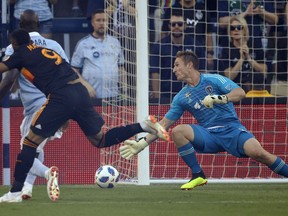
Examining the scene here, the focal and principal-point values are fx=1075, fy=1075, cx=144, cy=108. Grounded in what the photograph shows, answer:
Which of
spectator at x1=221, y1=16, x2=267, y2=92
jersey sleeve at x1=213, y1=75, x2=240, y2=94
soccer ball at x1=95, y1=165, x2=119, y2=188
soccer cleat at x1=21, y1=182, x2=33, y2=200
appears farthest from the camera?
spectator at x1=221, y1=16, x2=267, y2=92

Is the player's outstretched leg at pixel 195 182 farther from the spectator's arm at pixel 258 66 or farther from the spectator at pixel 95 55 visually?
the spectator's arm at pixel 258 66

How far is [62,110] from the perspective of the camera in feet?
38.2

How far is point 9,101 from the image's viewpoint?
637 inches

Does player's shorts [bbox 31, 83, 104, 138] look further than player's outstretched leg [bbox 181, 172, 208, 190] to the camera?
No

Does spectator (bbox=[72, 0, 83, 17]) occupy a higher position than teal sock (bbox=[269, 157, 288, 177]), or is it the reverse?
spectator (bbox=[72, 0, 83, 17])

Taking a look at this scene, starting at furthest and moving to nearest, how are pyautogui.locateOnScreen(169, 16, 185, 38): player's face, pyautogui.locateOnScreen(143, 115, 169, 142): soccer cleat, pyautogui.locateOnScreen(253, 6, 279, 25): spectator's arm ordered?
pyautogui.locateOnScreen(253, 6, 279, 25): spectator's arm → pyautogui.locateOnScreen(169, 16, 185, 38): player's face → pyautogui.locateOnScreen(143, 115, 169, 142): soccer cleat

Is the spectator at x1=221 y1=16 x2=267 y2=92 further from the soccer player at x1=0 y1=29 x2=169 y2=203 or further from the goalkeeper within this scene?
the soccer player at x1=0 y1=29 x2=169 y2=203

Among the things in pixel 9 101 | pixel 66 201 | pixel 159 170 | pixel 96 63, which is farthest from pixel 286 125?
pixel 66 201

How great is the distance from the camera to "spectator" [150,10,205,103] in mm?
15930

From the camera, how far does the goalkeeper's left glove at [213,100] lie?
1235cm

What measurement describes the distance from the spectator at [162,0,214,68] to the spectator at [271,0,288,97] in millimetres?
1026

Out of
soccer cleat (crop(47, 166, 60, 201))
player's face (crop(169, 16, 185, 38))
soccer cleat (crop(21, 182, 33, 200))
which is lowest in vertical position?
soccer cleat (crop(21, 182, 33, 200))

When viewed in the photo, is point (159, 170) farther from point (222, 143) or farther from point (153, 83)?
point (222, 143)

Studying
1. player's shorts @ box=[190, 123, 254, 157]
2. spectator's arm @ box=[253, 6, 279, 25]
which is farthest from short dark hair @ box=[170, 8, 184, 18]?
player's shorts @ box=[190, 123, 254, 157]
